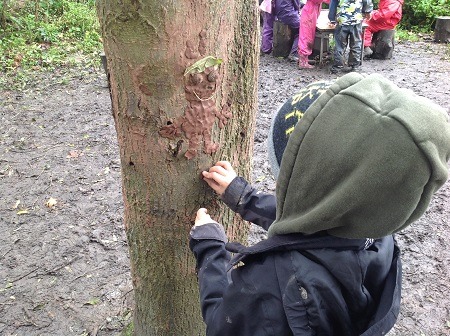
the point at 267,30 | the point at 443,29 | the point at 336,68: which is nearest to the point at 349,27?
the point at 336,68

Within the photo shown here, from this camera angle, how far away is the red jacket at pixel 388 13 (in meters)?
7.70

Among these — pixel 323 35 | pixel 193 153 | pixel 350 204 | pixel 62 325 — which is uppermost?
pixel 350 204

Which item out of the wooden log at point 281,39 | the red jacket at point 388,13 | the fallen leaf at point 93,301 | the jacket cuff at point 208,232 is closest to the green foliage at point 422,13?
the red jacket at point 388,13

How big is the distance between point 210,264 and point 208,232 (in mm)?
131

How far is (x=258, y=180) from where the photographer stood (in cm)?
412

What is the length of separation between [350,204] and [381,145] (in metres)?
0.17

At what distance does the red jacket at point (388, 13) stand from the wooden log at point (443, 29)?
68.4 inches

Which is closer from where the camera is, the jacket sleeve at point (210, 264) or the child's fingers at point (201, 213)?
the jacket sleeve at point (210, 264)

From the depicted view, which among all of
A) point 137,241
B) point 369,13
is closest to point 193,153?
point 137,241

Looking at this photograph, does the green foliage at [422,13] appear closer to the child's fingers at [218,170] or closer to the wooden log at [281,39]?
the wooden log at [281,39]

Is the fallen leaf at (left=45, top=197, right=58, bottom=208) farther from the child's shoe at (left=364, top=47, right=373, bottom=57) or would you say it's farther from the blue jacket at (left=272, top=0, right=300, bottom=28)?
the child's shoe at (left=364, top=47, right=373, bottom=57)

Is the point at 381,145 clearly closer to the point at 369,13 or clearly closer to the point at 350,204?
the point at 350,204

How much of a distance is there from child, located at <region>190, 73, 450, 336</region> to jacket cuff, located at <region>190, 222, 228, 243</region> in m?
0.16

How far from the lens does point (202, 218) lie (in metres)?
1.67
